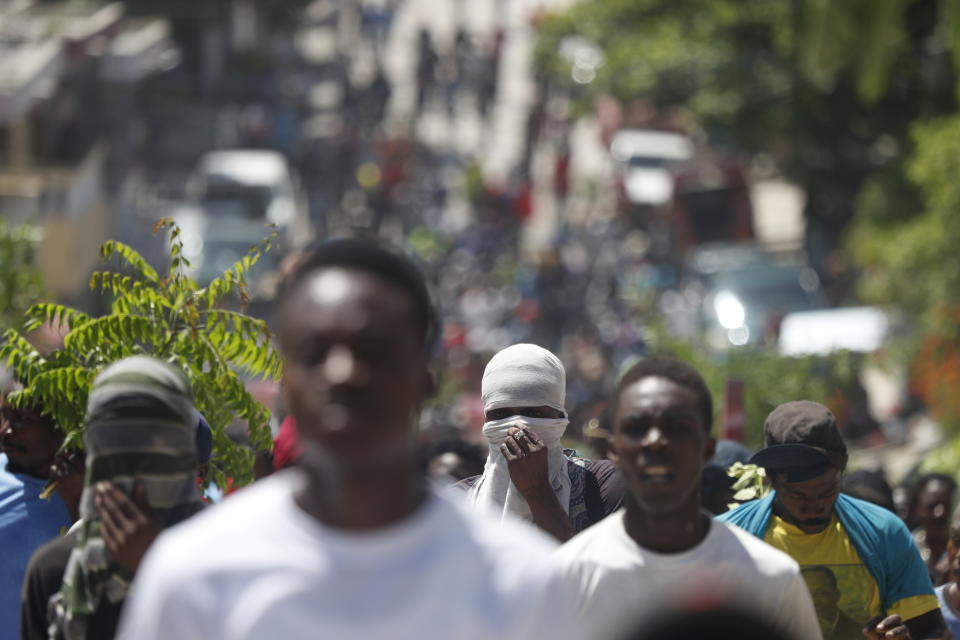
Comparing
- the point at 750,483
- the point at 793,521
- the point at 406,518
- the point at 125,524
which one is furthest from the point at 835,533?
the point at 406,518

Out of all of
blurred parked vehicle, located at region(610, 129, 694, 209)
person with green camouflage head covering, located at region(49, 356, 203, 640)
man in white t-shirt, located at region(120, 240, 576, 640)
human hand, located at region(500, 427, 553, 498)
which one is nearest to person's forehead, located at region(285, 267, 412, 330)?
man in white t-shirt, located at region(120, 240, 576, 640)

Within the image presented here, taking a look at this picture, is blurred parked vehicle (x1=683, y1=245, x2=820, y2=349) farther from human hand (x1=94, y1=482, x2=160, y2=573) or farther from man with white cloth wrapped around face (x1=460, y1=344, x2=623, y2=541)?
human hand (x1=94, y1=482, x2=160, y2=573)

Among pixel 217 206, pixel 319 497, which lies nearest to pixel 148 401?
pixel 319 497

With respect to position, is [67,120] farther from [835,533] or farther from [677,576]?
[677,576]

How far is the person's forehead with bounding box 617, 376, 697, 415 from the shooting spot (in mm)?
3516

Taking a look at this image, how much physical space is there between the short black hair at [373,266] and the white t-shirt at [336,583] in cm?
34

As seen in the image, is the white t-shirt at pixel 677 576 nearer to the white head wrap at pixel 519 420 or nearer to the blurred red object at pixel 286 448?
the white head wrap at pixel 519 420

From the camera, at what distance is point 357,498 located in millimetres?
2643

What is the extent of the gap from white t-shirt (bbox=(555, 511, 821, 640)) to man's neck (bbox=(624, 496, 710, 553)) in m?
0.02

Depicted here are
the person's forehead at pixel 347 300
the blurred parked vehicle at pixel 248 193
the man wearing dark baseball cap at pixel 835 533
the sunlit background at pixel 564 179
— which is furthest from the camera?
the blurred parked vehicle at pixel 248 193

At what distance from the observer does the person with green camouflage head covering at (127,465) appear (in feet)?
11.2

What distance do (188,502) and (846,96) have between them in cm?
2469

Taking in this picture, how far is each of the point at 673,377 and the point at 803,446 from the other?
1.37m

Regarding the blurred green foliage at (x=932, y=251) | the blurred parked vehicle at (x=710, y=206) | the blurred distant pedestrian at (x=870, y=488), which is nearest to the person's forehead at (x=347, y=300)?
the blurred distant pedestrian at (x=870, y=488)
